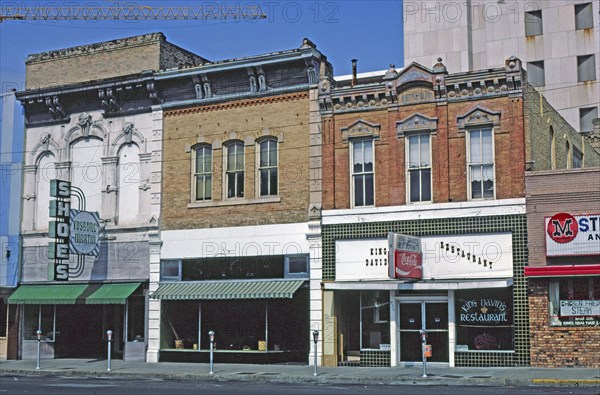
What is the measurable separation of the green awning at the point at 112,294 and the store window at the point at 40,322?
2.89 m

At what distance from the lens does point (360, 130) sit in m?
30.2

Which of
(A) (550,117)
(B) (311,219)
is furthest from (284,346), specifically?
(A) (550,117)

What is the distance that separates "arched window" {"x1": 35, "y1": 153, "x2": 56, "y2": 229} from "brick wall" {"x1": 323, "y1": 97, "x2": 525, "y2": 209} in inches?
452

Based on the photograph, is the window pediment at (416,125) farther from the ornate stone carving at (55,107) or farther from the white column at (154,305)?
the ornate stone carving at (55,107)

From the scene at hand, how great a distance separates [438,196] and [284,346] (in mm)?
7083

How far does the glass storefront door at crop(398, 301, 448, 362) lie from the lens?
2845cm

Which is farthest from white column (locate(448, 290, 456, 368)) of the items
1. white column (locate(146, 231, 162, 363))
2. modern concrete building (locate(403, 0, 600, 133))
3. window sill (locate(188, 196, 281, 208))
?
modern concrete building (locate(403, 0, 600, 133))

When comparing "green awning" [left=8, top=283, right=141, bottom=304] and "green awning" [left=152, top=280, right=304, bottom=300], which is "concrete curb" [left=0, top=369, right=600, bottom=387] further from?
"green awning" [left=8, top=283, right=141, bottom=304]

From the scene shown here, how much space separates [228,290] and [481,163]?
922cm

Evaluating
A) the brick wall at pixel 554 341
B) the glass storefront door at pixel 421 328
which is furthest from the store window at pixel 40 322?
the brick wall at pixel 554 341

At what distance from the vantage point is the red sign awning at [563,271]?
85.3 ft

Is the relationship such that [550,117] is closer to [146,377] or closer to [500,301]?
[500,301]

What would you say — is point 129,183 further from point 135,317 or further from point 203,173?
point 135,317

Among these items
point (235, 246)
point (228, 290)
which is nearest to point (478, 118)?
point (235, 246)
